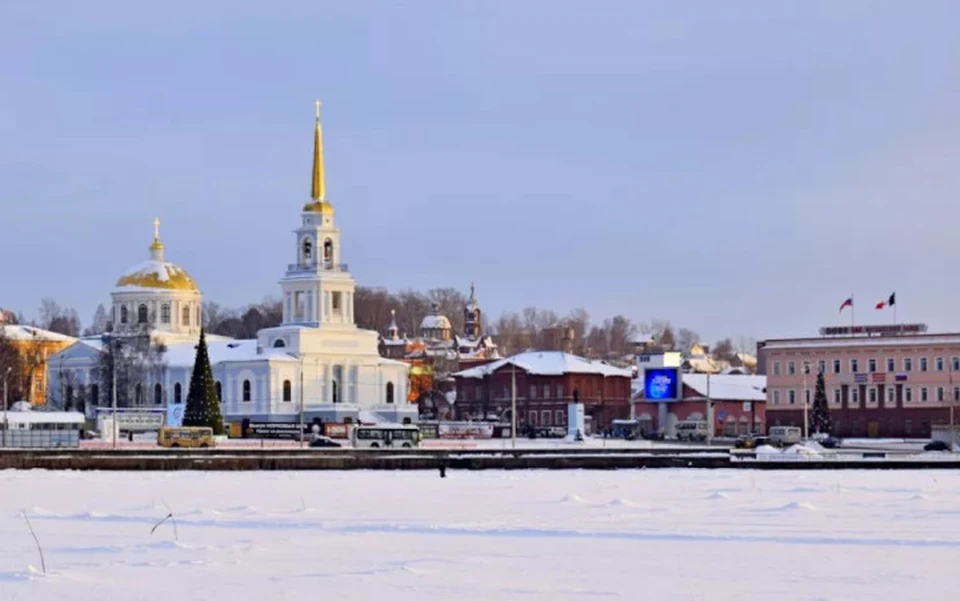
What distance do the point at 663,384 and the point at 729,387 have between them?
33.4 feet

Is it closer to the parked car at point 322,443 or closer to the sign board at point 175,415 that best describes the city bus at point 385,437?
the parked car at point 322,443

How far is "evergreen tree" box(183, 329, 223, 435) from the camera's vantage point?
308 ft

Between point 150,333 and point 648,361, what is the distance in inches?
1566

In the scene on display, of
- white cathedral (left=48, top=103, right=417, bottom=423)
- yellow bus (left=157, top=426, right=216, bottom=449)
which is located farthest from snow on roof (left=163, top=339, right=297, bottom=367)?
yellow bus (left=157, top=426, right=216, bottom=449)

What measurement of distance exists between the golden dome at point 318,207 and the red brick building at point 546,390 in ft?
65.2

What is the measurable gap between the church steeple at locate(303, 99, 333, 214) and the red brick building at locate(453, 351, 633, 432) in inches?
801

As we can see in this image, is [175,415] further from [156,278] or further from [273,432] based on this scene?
[156,278]

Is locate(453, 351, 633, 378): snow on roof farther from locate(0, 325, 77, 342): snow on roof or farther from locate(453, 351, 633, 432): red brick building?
Result: locate(0, 325, 77, 342): snow on roof
